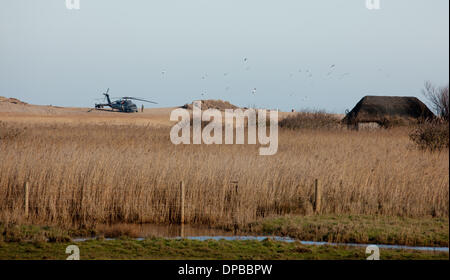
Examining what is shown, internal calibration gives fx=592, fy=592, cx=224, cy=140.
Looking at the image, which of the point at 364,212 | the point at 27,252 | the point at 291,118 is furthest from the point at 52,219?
the point at 291,118

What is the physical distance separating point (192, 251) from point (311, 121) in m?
24.8

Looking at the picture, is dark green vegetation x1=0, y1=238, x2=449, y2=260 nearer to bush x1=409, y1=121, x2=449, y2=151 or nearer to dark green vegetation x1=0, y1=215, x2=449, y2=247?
dark green vegetation x1=0, y1=215, x2=449, y2=247

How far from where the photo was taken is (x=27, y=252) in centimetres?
892

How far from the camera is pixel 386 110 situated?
117 feet

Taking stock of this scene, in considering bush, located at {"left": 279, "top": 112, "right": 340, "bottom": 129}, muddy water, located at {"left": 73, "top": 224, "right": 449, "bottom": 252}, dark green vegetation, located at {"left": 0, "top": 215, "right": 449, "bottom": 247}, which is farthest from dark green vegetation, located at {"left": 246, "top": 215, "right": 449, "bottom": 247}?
bush, located at {"left": 279, "top": 112, "right": 340, "bottom": 129}

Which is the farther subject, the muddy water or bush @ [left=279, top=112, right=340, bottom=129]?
bush @ [left=279, top=112, right=340, bottom=129]

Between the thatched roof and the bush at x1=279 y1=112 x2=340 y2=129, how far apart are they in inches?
78.4

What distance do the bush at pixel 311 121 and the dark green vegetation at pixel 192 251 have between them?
23439mm

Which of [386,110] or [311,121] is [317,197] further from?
[386,110]

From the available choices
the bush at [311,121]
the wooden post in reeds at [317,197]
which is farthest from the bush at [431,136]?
the bush at [311,121]

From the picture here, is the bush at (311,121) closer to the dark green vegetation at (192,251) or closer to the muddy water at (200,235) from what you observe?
the muddy water at (200,235)

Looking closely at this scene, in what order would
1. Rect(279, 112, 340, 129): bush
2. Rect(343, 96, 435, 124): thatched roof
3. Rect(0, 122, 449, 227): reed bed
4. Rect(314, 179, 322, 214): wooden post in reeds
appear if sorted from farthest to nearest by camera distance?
1. Rect(343, 96, 435, 124): thatched roof
2. Rect(279, 112, 340, 129): bush
3. Rect(314, 179, 322, 214): wooden post in reeds
4. Rect(0, 122, 449, 227): reed bed

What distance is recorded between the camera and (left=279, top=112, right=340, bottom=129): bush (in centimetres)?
3275
